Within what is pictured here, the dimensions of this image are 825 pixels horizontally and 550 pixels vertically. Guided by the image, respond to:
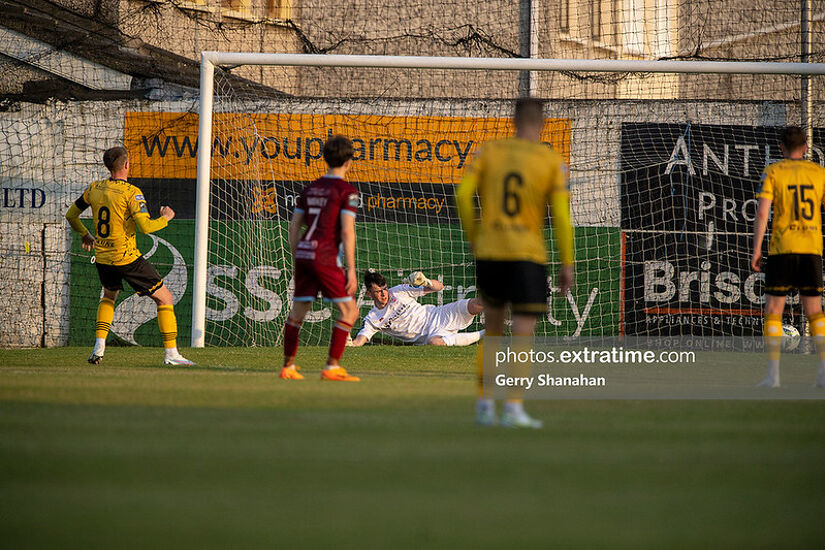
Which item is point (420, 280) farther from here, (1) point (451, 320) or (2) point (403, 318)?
(1) point (451, 320)

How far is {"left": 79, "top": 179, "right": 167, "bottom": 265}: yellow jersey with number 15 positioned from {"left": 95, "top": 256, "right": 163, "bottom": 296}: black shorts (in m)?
0.06

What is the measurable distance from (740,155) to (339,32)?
7.79 meters

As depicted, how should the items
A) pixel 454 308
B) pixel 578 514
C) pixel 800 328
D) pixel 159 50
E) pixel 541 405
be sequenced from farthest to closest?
pixel 159 50, pixel 800 328, pixel 454 308, pixel 541 405, pixel 578 514

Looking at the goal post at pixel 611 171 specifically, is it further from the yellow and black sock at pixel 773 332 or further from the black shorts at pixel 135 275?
the yellow and black sock at pixel 773 332

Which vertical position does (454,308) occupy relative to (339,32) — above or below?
below

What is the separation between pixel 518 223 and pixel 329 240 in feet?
8.52

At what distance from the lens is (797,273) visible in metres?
7.33

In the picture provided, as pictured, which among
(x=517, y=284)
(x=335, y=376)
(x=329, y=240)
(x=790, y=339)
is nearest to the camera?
(x=517, y=284)

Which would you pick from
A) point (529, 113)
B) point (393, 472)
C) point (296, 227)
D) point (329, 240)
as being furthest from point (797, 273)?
point (393, 472)

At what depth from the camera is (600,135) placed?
14094 millimetres

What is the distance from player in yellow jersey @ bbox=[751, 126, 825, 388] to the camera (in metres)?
7.33

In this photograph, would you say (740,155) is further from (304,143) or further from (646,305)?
(304,143)

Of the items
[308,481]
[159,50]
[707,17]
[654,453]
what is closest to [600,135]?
[707,17]

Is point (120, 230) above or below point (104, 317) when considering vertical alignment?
above
